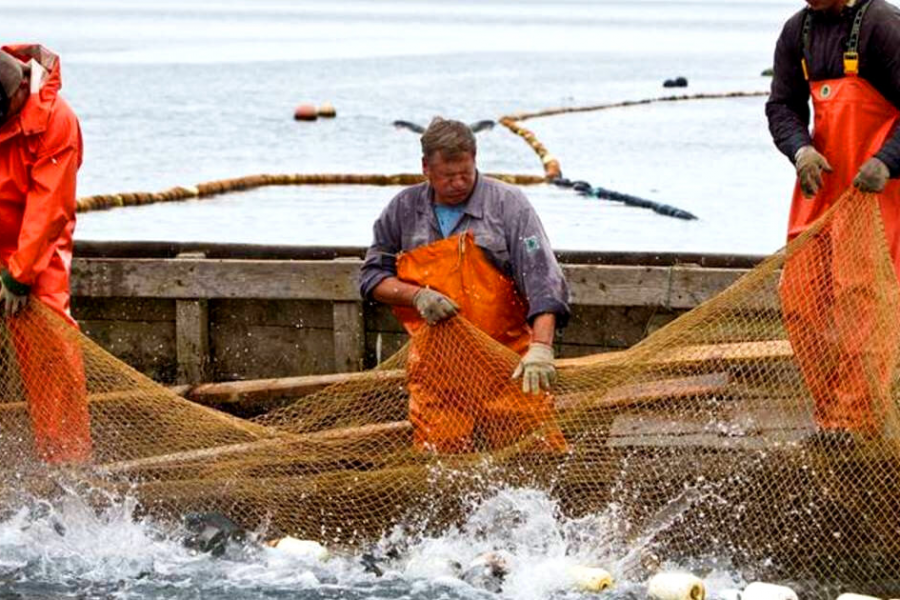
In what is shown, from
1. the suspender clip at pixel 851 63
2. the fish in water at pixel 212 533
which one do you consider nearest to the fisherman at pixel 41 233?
the fish in water at pixel 212 533

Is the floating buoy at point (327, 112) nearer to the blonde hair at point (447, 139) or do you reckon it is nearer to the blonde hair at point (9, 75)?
the blonde hair at point (9, 75)

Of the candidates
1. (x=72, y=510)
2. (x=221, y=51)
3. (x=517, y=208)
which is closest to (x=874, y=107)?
(x=517, y=208)

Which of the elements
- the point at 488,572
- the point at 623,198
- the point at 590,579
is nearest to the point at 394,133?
the point at 623,198

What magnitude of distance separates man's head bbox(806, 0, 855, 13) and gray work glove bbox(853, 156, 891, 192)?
631 mm

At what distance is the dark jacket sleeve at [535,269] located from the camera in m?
7.07

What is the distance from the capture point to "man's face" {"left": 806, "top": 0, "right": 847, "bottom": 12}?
694cm

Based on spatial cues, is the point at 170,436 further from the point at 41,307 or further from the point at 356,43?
the point at 356,43

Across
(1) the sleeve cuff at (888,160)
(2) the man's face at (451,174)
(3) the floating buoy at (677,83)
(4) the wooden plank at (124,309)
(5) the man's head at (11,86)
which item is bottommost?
(3) the floating buoy at (677,83)

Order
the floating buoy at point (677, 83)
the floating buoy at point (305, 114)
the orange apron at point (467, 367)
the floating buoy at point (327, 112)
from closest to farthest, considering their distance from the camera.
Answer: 1. the orange apron at point (467, 367)
2. the floating buoy at point (305, 114)
3. the floating buoy at point (327, 112)
4. the floating buoy at point (677, 83)

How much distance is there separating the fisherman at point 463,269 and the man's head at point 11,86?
1.58 m

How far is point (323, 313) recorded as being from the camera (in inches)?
378

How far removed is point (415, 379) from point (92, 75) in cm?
4975

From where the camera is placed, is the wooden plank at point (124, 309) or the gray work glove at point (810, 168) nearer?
the gray work glove at point (810, 168)

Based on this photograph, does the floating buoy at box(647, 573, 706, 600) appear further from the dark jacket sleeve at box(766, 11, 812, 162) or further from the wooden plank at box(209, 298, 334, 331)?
the wooden plank at box(209, 298, 334, 331)
